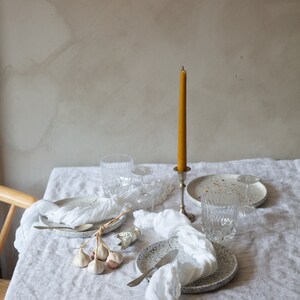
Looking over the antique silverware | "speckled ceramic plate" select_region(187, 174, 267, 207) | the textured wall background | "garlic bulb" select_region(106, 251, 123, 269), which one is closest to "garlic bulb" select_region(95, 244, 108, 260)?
"garlic bulb" select_region(106, 251, 123, 269)

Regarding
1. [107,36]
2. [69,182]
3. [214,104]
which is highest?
[107,36]

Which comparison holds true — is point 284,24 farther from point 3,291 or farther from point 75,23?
point 3,291

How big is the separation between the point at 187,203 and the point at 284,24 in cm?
Result: 63

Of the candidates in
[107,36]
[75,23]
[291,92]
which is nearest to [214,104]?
[291,92]

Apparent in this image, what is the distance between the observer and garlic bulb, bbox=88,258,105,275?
1.05 m

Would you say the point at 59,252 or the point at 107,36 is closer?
the point at 59,252

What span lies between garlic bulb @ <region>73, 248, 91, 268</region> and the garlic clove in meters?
0.02

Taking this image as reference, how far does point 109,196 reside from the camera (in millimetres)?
1410

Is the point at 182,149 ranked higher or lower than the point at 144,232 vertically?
higher

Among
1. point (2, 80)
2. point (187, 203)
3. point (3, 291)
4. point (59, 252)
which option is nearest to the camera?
point (59, 252)

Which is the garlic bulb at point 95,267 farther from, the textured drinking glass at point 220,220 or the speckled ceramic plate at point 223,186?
the speckled ceramic plate at point 223,186

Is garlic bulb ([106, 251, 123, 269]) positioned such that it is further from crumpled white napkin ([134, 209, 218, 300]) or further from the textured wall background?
the textured wall background

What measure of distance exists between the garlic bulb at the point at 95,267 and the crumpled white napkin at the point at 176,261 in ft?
0.49

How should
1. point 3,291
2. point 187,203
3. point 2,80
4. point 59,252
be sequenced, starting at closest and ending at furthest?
point 59,252 → point 187,203 → point 3,291 → point 2,80
